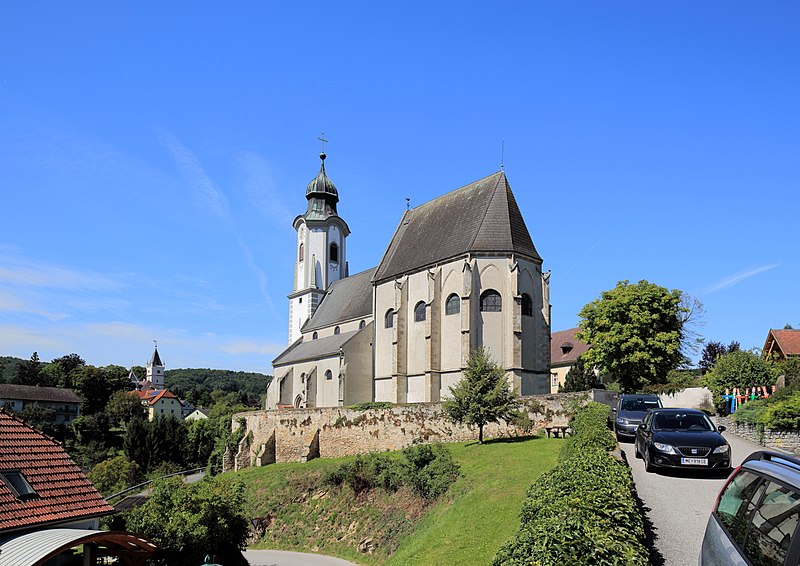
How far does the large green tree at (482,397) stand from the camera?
30.0m

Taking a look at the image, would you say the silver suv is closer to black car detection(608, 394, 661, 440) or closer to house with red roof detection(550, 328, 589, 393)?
black car detection(608, 394, 661, 440)

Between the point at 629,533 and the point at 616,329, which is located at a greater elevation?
the point at 616,329

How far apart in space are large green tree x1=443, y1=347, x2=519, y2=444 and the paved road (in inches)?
337

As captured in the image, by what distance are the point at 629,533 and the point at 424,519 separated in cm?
1774

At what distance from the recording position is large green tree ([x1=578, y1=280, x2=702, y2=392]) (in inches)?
1569

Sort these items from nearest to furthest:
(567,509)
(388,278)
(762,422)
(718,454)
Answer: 1. (567,509)
2. (718,454)
3. (762,422)
4. (388,278)

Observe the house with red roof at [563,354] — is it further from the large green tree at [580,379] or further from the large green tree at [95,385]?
the large green tree at [95,385]

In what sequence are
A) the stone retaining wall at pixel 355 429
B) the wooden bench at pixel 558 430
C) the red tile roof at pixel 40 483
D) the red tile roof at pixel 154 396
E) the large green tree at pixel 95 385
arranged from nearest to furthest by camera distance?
the red tile roof at pixel 40 483 → the wooden bench at pixel 558 430 → the stone retaining wall at pixel 355 429 → the large green tree at pixel 95 385 → the red tile roof at pixel 154 396

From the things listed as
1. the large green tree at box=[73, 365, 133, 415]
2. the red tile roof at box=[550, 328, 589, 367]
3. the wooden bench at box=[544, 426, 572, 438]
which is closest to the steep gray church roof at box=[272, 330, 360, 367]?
the red tile roof at box=[550, 328, 589, 367]

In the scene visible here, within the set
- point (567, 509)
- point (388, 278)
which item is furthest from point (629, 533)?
point (388, 278)

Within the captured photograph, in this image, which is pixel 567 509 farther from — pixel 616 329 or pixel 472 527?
pixel 616 329

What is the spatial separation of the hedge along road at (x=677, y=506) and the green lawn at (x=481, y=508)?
300 cm

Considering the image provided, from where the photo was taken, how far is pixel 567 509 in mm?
7781

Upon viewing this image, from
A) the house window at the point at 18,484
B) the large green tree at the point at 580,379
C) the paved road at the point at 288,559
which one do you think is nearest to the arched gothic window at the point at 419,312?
the large green tree at the point at 580,379
